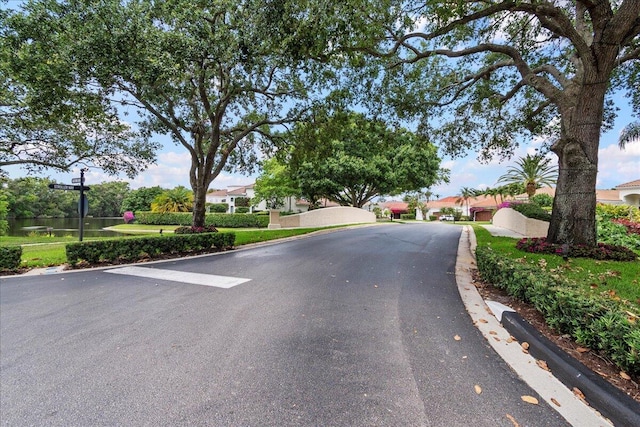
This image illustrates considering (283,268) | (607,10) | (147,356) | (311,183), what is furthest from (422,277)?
(311,183)

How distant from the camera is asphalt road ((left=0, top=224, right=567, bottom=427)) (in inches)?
80.0

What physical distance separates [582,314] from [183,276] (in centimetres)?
627

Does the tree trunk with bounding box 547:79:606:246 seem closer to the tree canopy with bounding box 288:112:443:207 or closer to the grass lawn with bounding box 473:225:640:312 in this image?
the grass lawn with bounding box 473:225:640:312

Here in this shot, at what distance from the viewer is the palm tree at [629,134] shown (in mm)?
10711

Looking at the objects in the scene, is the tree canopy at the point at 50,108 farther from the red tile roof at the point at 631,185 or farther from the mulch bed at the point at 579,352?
the red tile roof at the point at 631,185

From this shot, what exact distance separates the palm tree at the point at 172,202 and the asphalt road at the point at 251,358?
29615mm

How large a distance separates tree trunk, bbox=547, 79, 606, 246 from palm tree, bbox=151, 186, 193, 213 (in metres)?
34.2

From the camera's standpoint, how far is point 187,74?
326 inches

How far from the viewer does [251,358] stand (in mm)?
2748

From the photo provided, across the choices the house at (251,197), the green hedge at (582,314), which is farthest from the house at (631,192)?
the green hedge at (582,314)

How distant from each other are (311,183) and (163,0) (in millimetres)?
18674

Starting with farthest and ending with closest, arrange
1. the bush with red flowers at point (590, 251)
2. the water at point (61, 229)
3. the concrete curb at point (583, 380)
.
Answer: the water at point (61, 229) → the bush with red flowers at point (590, 251) → the concrete curb at point (583, 380)

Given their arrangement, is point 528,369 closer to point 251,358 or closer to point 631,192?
point 251,358

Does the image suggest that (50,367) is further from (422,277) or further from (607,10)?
(607,10)
